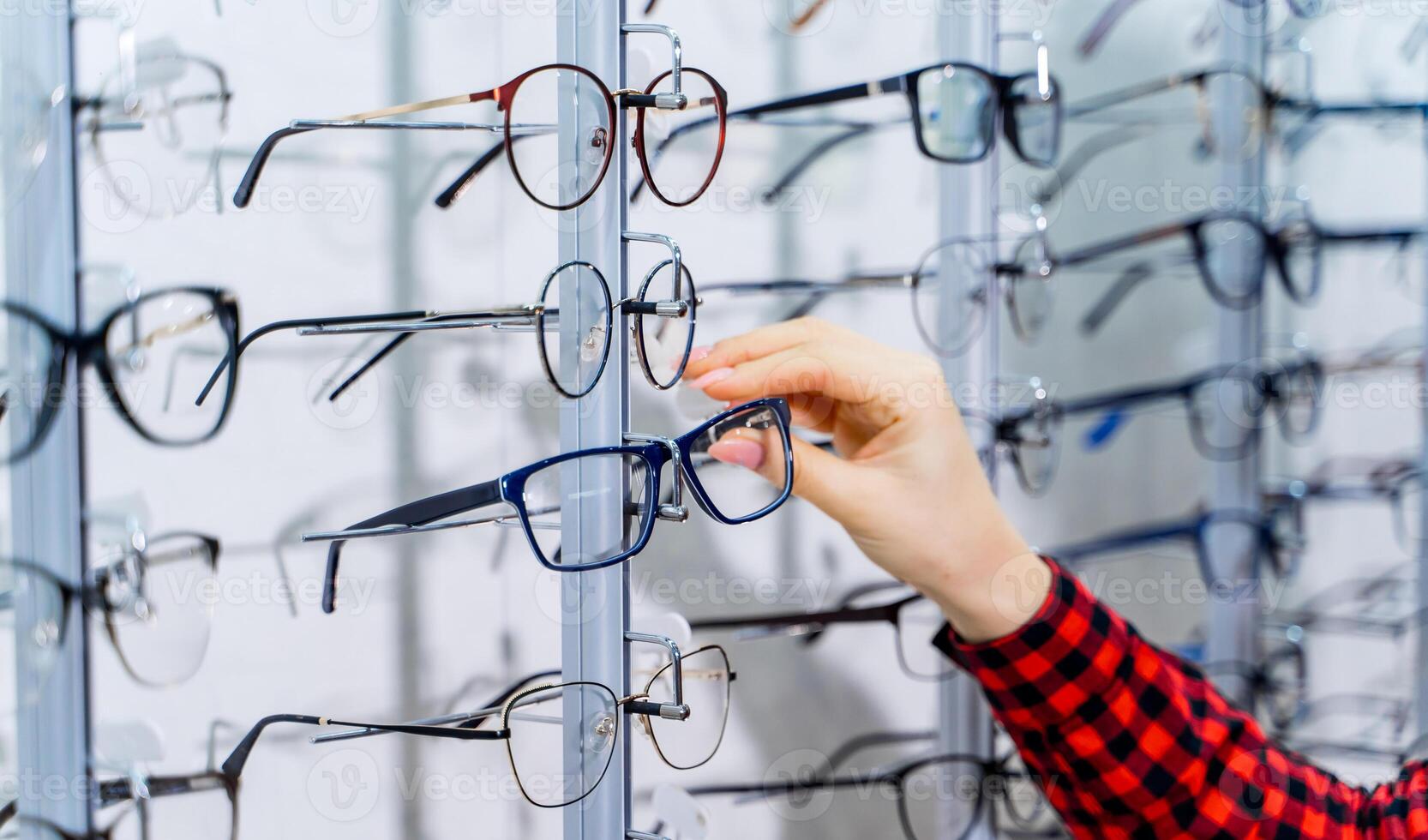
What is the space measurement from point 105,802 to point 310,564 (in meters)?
0.14

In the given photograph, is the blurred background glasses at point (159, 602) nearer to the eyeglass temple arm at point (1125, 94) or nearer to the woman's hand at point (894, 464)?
the woman's hand at point (894, 464)

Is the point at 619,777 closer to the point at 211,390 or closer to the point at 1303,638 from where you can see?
the point at 211,390

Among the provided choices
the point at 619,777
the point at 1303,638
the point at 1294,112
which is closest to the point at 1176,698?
the point at 619,777

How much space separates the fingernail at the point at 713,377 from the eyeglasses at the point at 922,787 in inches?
14.9

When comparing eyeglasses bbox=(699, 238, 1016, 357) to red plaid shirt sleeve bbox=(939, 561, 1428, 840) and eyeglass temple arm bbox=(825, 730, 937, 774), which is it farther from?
eyeglass temple arm bbox=(825, 730, 937, 774)

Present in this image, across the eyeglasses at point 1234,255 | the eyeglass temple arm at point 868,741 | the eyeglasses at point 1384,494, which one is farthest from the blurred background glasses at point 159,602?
the eyeglasses at point 1384,494

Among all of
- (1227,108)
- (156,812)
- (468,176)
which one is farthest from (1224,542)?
(156,812)

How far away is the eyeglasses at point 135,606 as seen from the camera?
49 centimetres

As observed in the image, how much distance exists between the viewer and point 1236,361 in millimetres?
1106

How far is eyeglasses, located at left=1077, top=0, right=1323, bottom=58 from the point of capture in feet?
3.44

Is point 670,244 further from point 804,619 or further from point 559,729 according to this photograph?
point 804,619

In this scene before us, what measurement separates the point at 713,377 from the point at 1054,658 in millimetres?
331

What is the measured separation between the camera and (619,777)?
0.52 meters

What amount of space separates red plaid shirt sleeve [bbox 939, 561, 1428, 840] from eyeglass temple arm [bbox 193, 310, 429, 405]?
43 cm
